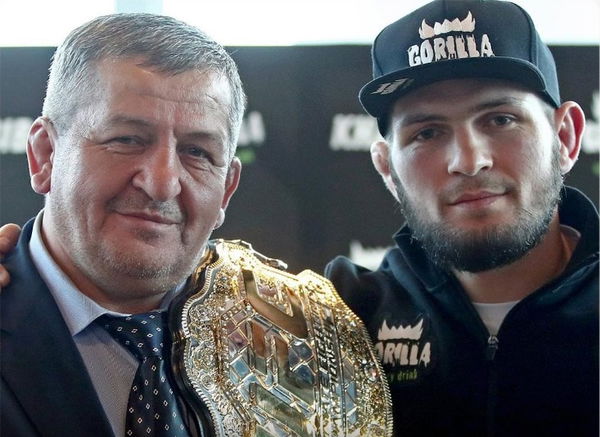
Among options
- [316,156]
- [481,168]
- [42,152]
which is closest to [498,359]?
[481,168]

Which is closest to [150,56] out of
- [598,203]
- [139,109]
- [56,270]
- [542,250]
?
[139,109]

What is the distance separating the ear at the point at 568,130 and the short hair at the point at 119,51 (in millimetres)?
588

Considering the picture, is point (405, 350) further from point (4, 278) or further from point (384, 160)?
point (4, 278)

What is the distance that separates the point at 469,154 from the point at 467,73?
13 cm

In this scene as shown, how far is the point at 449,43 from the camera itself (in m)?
1.22

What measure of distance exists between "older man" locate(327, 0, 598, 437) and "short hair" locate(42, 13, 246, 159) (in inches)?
12.4

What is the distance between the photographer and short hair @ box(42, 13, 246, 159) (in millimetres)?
1109

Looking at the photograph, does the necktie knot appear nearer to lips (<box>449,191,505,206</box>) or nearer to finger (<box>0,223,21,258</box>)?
finger (<box>0,223,21,258</box>)

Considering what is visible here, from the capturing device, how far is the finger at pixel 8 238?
3.86 ft

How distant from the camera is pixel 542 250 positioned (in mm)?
1289

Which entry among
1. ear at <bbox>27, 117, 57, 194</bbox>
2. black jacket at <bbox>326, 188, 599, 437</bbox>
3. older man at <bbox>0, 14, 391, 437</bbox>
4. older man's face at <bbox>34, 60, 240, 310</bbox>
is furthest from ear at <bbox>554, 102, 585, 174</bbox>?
ear at <bbox>27, 117, 57, 194</bbox>

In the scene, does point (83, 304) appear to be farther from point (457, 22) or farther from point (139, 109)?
point (457, 22)

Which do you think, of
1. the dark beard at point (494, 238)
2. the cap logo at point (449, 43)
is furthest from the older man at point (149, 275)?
the cap logo at point (449, 43)

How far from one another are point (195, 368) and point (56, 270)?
258 millimetres
